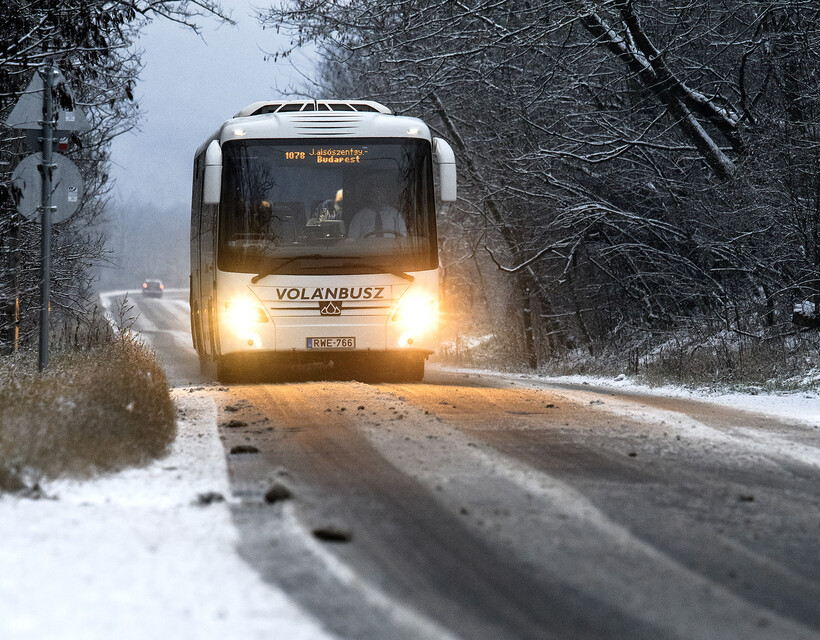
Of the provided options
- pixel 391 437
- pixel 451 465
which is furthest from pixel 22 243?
pixel 451 465

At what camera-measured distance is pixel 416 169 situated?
14078mm

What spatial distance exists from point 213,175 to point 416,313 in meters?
3.20

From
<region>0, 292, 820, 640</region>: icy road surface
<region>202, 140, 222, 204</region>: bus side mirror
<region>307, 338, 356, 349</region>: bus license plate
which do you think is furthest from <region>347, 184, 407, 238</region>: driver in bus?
<region>0, 292, 820, 640</region>: icy road surface

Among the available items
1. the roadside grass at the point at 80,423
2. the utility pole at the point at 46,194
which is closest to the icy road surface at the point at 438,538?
the roadside grass at the point at 80,423

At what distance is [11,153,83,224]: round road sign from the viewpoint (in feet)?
34.3

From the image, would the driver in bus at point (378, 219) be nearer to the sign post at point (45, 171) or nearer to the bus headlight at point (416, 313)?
the bus headlight at point (416, 313)

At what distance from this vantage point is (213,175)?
13.5 meters

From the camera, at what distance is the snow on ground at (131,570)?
3.41 m

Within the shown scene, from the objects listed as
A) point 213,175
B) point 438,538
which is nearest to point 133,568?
point 438,538

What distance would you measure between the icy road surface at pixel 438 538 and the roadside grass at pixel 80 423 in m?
0.20

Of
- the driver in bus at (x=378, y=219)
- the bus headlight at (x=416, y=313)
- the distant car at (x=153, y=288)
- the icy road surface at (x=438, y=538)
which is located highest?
the distant car at (x=153, y=288)

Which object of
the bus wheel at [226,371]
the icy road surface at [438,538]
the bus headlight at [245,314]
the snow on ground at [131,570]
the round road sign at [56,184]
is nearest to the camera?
the snow on ground at [131,570]

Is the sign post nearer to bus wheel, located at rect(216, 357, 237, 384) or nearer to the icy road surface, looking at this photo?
the icy road surface

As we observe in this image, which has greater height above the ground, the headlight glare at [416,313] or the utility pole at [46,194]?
the utility pole at [46,194]
